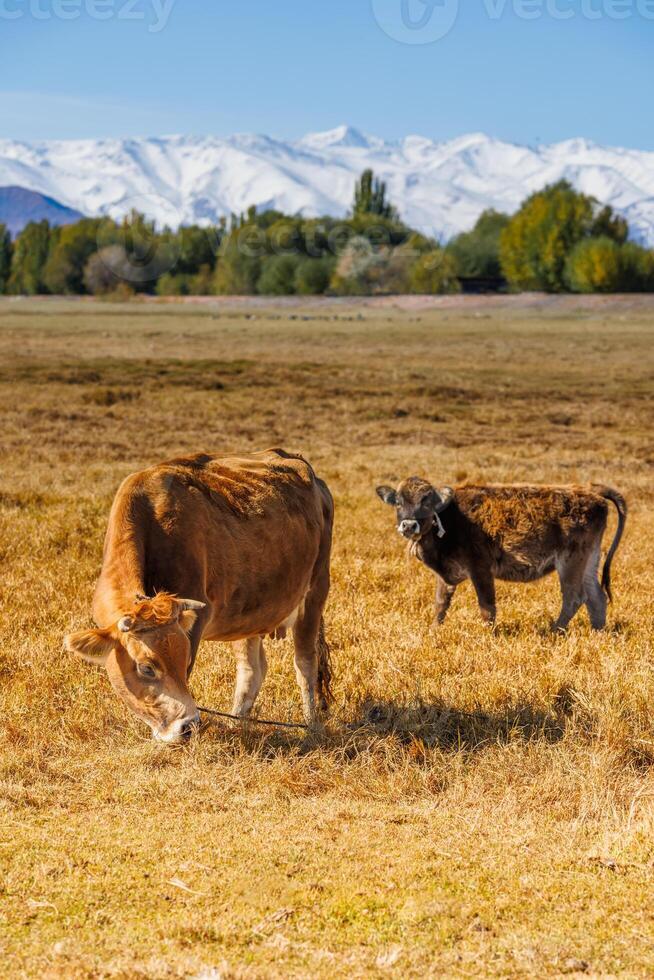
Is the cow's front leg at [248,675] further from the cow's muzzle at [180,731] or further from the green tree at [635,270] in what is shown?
the green tree at [635,270]

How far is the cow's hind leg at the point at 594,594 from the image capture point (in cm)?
1011

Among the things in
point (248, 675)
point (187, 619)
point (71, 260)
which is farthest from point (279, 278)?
point (187, 619)

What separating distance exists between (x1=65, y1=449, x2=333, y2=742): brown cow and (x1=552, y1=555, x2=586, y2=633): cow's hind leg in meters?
2.68

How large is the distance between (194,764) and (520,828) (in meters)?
1.92

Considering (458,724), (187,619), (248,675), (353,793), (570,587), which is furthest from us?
(570,587)

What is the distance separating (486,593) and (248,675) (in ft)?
9.41

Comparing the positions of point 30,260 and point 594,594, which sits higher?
point 30,260

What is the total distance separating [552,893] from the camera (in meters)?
4.98

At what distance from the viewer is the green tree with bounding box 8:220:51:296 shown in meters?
158

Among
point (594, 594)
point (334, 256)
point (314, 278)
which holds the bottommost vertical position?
point (594, 594)

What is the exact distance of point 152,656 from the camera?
5750 millimetres

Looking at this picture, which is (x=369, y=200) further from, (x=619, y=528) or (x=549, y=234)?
(x=619, y=528)

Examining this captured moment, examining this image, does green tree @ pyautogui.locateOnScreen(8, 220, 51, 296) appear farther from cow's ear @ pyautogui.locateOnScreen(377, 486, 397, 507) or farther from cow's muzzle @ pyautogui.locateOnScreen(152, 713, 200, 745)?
cow's muzzle @ pyautogui.locateOnScreen(152, 713, 200, 745)

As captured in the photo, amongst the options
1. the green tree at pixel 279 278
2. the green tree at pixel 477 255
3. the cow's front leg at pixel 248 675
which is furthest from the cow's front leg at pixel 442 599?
the green tree at pixel 477 255
